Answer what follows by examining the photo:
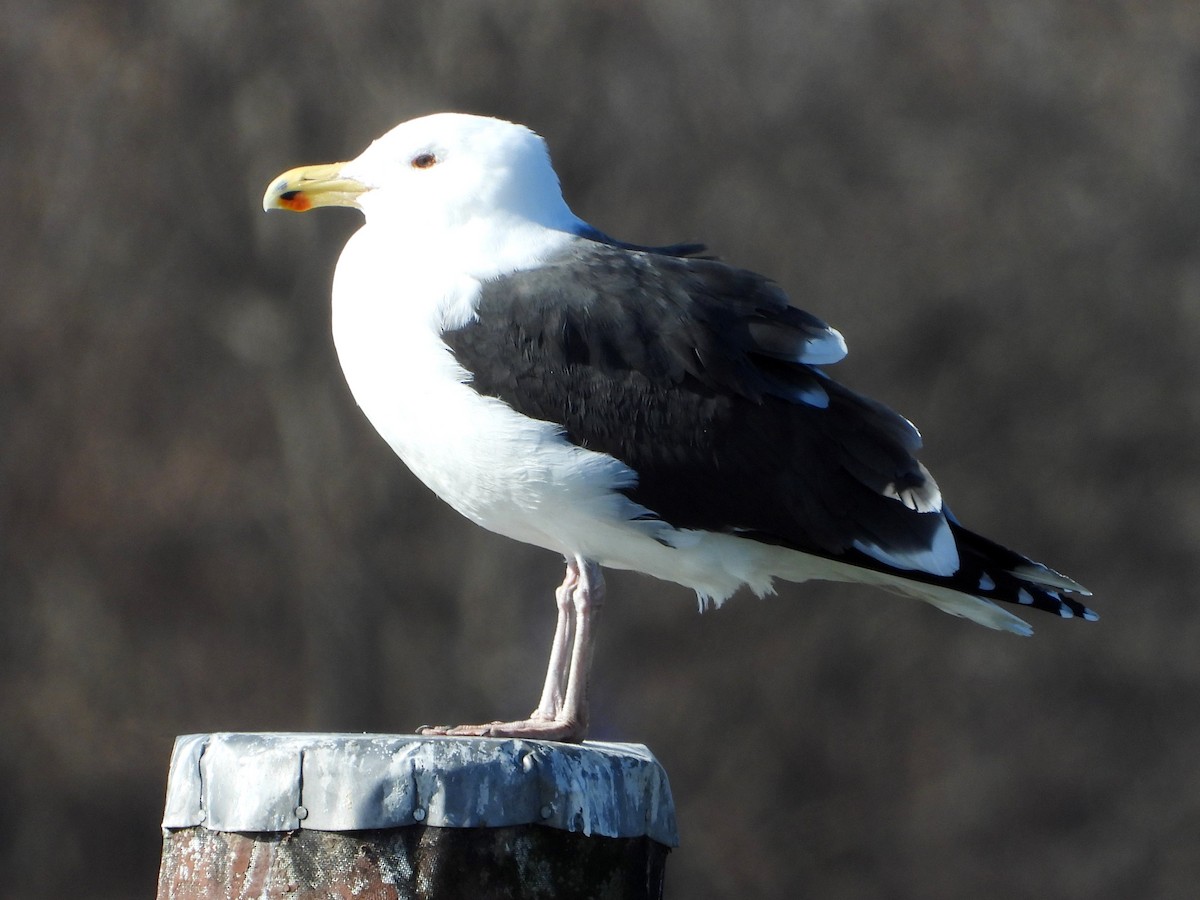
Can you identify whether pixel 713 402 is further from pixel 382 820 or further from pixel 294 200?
pixel 382 820

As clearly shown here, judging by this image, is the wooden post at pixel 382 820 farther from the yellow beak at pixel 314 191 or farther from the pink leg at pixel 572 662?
the yellow beak at pixel 314 191

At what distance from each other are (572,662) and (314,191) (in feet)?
3.43

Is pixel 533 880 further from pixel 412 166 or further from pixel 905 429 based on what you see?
pixel 412 166

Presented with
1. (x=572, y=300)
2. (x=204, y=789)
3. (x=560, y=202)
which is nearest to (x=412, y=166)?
(x=560, y=202)

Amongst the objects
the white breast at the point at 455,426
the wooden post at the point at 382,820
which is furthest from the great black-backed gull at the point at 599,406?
the wooden post at the point at 382,820

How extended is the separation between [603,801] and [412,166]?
1370mm

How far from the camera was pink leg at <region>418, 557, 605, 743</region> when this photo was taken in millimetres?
2584

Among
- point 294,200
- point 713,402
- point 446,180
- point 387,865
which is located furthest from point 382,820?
point 294,200

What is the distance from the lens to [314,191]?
2980mm

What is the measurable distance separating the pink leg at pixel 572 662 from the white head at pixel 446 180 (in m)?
0.66

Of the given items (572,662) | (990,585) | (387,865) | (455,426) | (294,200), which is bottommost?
(387,865)

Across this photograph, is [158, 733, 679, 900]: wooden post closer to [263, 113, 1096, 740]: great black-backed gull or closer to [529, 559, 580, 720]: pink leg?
[263, 113, 1096, 740]: great black-backed gull

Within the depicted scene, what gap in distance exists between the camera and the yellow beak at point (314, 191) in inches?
117

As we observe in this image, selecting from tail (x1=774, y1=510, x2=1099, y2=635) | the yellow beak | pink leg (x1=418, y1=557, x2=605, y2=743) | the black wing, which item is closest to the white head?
the yellow beak
